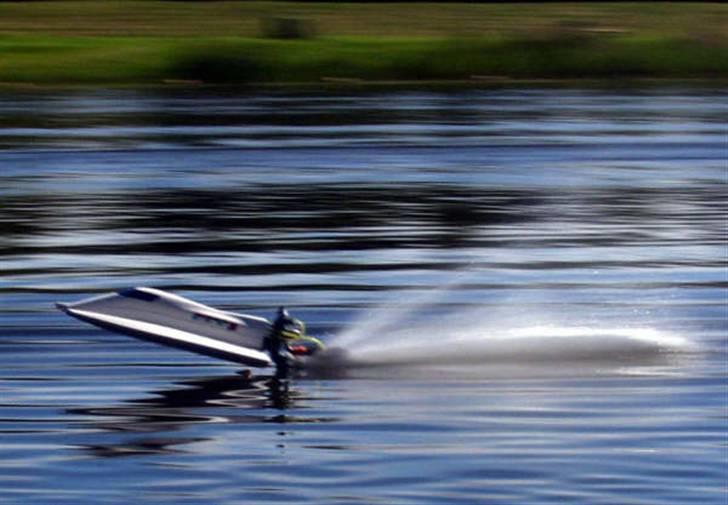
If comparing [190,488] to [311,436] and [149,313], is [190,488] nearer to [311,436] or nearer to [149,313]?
[311,436]

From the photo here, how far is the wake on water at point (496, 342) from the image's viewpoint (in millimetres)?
14906

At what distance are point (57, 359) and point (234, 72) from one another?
132 ft

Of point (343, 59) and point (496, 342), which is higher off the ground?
point (343, 59)

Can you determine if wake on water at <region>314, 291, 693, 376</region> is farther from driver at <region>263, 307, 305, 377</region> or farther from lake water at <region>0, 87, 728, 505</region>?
driver at <region>263, 307, 305, 377</region>

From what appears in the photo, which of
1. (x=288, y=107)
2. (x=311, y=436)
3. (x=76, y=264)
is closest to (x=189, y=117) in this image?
(x=288, y=107)

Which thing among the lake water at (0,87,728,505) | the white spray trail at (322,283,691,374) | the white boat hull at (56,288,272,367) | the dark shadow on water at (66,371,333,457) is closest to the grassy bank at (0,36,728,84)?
the lake water at (0,87,728,505)

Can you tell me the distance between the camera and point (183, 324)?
47.4ft

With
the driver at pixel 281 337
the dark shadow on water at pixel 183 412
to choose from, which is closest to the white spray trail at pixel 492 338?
the driver at pixel 281 337

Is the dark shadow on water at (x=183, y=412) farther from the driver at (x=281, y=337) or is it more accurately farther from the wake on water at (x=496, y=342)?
the wake on water at (x=496, y=342)

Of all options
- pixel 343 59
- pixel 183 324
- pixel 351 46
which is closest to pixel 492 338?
pixel 183 324

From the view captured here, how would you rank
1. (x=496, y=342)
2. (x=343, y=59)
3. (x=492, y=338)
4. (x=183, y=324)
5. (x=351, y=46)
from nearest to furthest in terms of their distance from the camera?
(x=183, y=324)
(x=496, y=342)
(x=492, y=338)
(x=343, y=59)
(x=351, y=46)

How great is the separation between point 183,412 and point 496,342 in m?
3.46

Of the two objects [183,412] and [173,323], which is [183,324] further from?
[183,412]

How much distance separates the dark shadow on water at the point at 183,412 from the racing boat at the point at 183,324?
252mm
